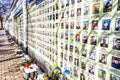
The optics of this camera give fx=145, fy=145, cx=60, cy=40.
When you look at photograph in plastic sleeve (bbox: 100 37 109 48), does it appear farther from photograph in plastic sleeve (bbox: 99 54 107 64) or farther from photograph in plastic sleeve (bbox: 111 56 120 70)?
photograph in plastic sleeve (bbox: 111 56 120 70)

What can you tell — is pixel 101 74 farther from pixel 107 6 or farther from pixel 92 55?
pixel 107 6

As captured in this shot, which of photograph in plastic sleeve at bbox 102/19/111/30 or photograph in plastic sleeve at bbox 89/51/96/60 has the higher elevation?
photograph in plastic sleeve at bbox 102/19/111/30

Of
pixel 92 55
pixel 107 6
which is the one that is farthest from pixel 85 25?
pixel 107 6

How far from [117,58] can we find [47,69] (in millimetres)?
4676

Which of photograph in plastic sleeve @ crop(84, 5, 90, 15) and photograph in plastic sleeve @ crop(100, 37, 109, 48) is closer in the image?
photograph in plastic sleeve @ crop(100, 37, 109, 48)

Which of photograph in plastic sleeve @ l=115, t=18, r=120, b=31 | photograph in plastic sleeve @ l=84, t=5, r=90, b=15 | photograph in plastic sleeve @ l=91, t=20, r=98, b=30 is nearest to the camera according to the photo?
photograph in plastic sleeve @ l=115, t=18, r=120, b=31

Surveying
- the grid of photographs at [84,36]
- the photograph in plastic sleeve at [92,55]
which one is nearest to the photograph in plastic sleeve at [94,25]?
the grid of photographs at [84,36]

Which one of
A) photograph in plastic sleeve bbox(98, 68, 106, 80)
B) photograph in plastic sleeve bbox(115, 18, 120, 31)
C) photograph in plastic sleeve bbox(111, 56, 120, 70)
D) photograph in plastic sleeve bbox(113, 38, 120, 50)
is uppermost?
photograph in plastic sleeve bbox(115, 18, 120, 31)

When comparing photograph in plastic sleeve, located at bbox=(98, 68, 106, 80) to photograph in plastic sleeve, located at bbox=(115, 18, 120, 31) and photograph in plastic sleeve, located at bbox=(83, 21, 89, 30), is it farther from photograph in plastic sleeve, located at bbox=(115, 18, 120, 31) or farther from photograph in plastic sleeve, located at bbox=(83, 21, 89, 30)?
photograph in plastic sleeve, located at bbox=(83, 21, 89, 30)

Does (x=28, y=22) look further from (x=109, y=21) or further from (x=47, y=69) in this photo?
(x=109, y=21)

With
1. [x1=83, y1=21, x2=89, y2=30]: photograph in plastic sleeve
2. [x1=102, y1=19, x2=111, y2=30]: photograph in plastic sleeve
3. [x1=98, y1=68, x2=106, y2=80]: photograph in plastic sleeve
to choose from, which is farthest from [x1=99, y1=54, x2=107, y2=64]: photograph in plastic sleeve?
[x1=83, y1=21, x2=89, y2=30]: photograph in plastic sleeve

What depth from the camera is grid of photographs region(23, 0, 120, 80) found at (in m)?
2.96

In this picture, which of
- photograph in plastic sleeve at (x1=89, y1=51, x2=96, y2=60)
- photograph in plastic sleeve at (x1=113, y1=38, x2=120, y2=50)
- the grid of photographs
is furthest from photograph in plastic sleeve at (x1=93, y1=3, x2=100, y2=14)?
photograph in plastic sleeve at (x1=89, y1=51, x2=96, y2=60)

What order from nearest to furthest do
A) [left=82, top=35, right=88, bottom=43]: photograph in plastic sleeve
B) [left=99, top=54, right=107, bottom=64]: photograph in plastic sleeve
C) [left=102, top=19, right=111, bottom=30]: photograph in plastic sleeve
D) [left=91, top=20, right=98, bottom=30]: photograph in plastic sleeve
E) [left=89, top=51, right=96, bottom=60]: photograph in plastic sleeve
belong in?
[left=102, top=19, right=111, bottom=30]: photograph in plastic sleeve
[left=99, top=54, right=107, bottom=64]: photograph in plastic sleeve
[left=91, top=20, right=98, bottom=30]: photograph in plastic sleeve
[left=89, top=51, right=96, bottom=60]: photograph in plastic sleeve
[left=82, top=35, right=88, bottom=43]: photograph in plastic sleeve
